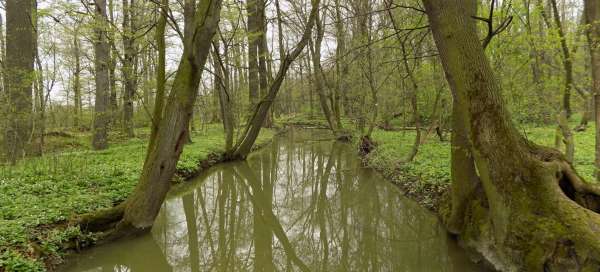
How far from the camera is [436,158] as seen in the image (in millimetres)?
9195

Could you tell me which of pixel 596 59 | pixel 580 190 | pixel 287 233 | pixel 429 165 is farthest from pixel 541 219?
pixel 429 165

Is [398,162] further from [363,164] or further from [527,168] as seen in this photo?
[527,168]

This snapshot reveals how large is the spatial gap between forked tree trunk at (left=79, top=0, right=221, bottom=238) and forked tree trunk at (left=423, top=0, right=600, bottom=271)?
343 cm

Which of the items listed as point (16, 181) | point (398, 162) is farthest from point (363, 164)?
point (16, 181)

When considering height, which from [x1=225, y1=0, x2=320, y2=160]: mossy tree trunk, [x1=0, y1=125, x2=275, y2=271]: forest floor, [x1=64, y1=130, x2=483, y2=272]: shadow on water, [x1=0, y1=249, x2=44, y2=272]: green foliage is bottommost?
[x1=64, y1=130, x2=483, y2=272]: shadow on water

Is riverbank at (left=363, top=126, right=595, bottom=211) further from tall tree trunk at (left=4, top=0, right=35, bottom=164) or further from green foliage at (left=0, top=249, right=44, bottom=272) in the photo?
tall tree trunk at (left=4, top=0, right=35, bottom=164)

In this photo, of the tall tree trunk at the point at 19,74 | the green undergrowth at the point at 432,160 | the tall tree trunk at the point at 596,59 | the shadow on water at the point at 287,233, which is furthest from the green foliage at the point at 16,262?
the tall tree trunk at the point at 596,59

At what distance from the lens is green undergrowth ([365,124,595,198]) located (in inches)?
283

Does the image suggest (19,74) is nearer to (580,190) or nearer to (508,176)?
(508,176)

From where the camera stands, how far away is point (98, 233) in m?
5.14

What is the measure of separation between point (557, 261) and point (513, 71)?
284 inches

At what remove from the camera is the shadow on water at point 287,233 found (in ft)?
16.1

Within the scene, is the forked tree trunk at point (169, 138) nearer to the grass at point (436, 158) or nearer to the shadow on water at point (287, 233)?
the shadow on water at point (287, 233)

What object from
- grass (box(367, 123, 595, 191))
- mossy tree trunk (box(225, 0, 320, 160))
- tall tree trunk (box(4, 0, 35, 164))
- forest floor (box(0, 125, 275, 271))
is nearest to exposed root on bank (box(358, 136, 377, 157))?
grass (box(367, 123, 595, 191))
